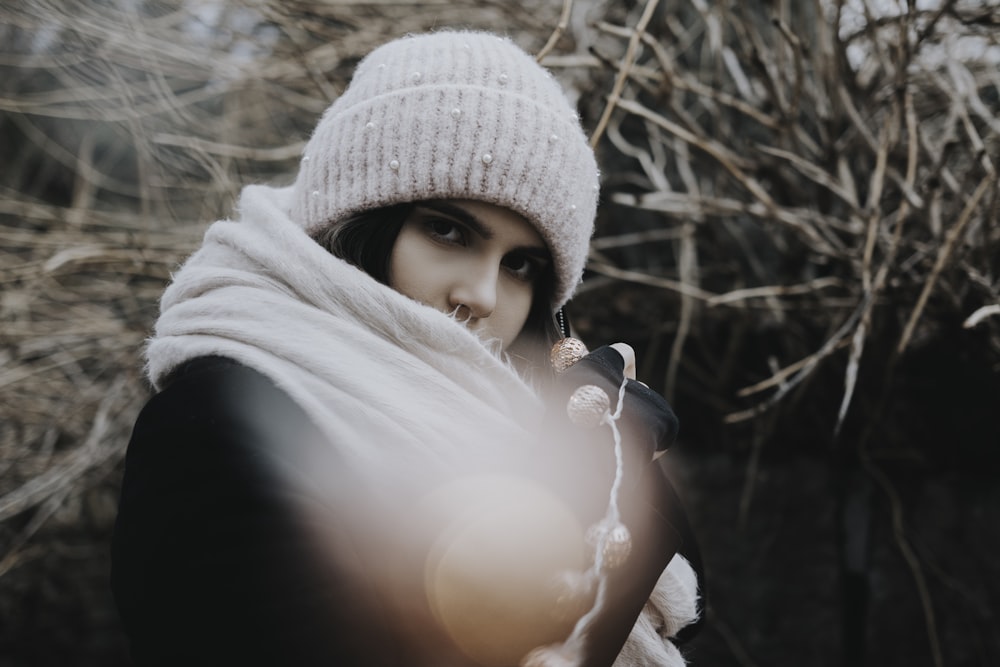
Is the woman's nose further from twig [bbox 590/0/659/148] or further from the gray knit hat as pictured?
twig [bbox 590/0/659/148]

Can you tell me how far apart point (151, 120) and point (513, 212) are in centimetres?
208

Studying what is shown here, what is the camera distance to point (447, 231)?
989 mm

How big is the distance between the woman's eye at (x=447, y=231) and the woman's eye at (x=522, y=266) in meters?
0.09

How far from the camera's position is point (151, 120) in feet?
8.34

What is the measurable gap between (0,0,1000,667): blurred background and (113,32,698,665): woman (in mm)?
381

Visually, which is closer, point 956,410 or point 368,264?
point 368,264

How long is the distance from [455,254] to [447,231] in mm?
38

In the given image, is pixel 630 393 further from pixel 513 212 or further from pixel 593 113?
pixel 593 113

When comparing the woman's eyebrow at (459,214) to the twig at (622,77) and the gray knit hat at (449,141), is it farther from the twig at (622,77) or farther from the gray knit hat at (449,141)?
the twig at (622,77)

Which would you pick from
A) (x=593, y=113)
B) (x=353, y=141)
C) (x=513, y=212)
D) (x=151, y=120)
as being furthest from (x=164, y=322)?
(x=151, y=120)

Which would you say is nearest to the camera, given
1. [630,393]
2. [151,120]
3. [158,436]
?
[158,436]

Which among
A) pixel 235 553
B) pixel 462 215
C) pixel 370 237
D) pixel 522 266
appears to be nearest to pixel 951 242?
pixel 522 266

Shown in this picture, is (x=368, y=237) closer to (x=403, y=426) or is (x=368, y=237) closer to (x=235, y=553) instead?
(x=403, y=426)

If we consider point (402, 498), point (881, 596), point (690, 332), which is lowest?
point (881, 596)
